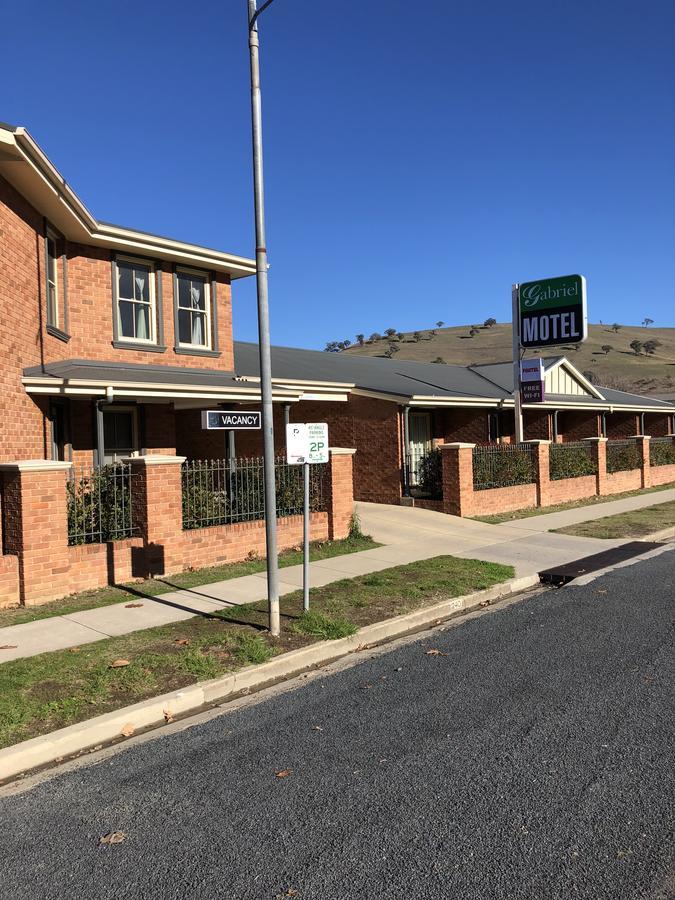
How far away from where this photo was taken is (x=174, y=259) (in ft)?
48.6

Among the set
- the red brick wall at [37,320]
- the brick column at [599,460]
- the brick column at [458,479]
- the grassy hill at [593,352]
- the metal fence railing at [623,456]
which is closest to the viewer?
the red brick wall at [37,320]

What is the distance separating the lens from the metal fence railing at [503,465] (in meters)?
17.5

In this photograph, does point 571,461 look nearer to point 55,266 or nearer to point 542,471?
point 542,471

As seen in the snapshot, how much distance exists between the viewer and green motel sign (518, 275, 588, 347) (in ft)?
71.9

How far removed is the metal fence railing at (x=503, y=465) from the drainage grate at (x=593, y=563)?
190 inches

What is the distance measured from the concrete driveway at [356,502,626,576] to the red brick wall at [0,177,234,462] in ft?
16.0

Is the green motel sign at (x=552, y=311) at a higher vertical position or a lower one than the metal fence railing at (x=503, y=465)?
higher

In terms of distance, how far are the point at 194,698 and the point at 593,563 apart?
7.42 metres

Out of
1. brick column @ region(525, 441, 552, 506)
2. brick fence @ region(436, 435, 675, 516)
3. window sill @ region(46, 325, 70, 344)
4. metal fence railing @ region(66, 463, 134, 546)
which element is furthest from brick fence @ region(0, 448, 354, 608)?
brick column @ region(525, 441, 552, 506)

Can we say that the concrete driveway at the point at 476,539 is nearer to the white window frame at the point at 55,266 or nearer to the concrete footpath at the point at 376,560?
the concrete footpath at the point at 376,560

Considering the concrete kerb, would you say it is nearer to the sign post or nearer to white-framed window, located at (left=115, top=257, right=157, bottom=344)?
the sign post

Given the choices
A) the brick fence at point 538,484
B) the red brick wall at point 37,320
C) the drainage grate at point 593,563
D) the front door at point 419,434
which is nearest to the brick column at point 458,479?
the brick fence at point 538,484

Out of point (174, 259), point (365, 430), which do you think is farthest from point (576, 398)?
point (174, 259)

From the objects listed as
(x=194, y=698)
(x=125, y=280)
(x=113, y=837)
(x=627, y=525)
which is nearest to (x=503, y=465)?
(x=627, y=525)
